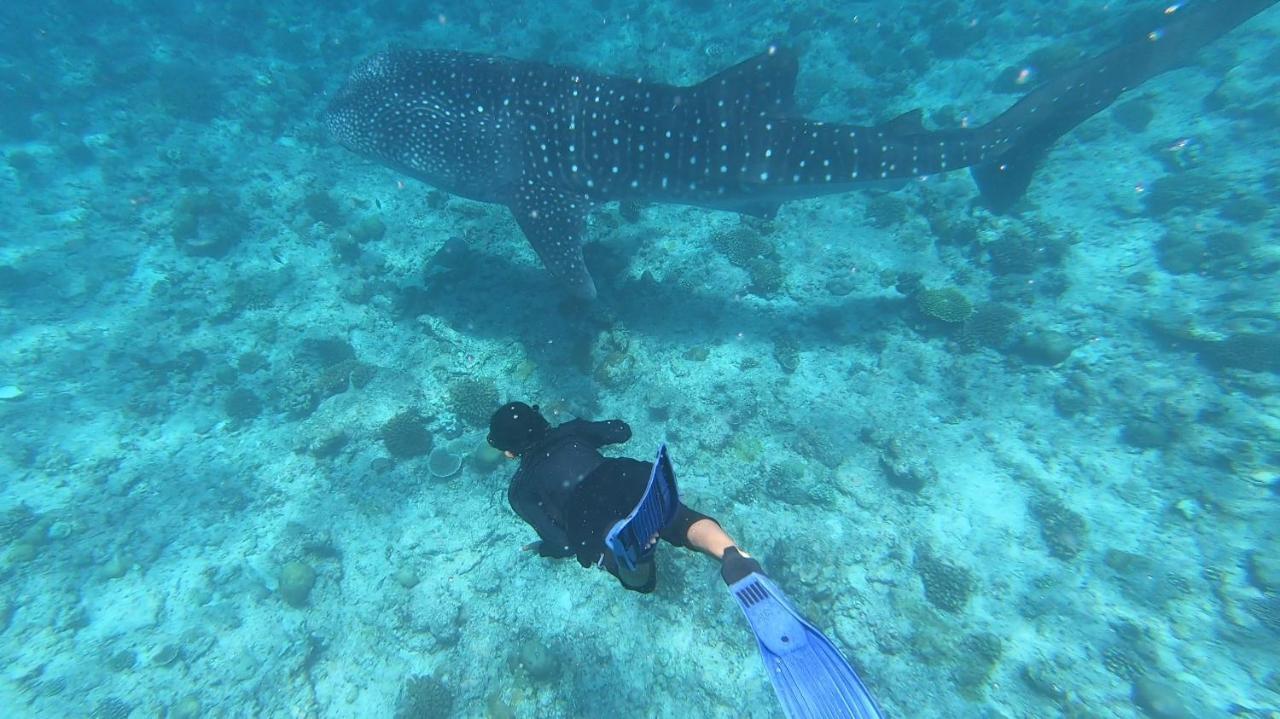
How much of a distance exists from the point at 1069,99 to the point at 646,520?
1092 centimetres

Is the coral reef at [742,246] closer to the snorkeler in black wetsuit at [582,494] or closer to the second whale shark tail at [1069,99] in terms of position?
the second whale shark tail at [1069,99]

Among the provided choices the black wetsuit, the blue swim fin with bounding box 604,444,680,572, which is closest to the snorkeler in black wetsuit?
the black wetsuit

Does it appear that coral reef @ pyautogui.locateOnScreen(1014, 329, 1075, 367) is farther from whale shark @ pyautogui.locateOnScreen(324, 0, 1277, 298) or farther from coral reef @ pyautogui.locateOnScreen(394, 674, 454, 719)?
coral reef @ pyautogui.locateOnScreen(394, 674, 454, 719)

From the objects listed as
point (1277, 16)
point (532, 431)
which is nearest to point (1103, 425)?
point (532, 431)

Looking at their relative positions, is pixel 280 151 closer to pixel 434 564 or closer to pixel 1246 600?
pixel 434 564

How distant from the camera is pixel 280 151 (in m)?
13.6

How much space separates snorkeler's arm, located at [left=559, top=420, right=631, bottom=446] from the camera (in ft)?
15.5

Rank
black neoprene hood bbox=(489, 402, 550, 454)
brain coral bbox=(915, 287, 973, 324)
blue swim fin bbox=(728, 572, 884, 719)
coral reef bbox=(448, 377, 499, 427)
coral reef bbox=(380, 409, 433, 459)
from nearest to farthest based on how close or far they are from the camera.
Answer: blue swim fin bbox=(728, 572, 884, 719)
black neoprene hood bbox=(489, 402, 550, 454)
coral reef bbox=(380, 409, 433, 459)
coral reef bbox=(448, 377, 499, 427)
brain coral bbox=(915, 287, 973, 324)

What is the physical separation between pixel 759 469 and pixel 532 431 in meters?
4.45

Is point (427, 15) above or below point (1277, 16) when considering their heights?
below

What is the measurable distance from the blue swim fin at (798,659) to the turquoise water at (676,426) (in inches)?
105

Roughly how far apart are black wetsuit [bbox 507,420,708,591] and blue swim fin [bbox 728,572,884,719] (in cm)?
90

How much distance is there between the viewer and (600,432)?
4.74m

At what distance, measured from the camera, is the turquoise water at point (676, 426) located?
645 centimetres
